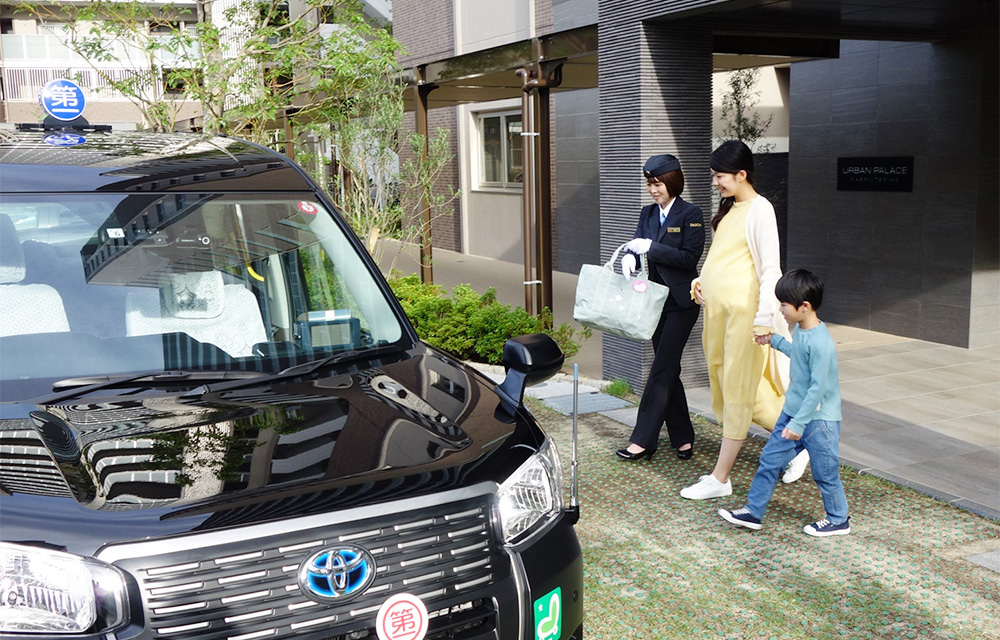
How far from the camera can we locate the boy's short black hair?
4.71m

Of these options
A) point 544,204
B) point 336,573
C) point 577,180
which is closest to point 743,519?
point 336,573

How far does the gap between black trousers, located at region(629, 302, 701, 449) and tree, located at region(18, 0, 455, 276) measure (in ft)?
20.9

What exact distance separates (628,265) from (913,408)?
3.28 m

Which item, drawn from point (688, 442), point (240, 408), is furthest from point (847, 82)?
point (240, 408)

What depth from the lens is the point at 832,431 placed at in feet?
15.9

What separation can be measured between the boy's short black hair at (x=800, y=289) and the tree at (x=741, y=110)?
31.6 ft

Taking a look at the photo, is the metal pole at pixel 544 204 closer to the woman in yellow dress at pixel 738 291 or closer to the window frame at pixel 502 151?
the woman in yellow dress at pixel 738 291

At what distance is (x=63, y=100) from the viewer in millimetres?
7254

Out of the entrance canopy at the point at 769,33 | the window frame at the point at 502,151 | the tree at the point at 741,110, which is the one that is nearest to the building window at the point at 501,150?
the window frame at the point at 502,151

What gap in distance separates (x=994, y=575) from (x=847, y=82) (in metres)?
7.84

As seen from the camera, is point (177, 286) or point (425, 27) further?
point (425, 27)

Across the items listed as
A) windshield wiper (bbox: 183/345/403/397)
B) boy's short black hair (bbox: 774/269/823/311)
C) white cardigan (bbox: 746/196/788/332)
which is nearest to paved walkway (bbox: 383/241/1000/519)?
white cardigan (bbox: 746/196/788/332)

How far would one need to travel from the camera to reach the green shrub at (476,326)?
962 centimetres

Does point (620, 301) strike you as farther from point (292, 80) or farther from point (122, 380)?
point (292, 80)
